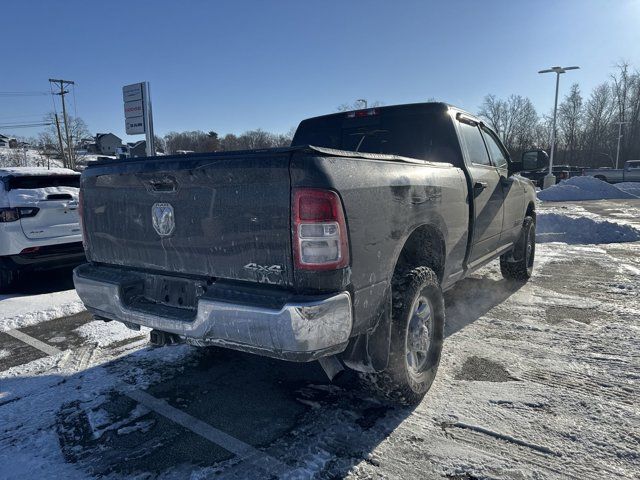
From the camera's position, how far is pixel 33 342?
4.04 m

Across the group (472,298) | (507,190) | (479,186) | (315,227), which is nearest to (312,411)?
(315,227)

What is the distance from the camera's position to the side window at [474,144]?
4046 millimetres

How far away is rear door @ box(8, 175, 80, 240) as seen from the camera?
5.58m

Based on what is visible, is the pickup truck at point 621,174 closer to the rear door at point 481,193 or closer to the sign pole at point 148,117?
the sign pole at point 148,117

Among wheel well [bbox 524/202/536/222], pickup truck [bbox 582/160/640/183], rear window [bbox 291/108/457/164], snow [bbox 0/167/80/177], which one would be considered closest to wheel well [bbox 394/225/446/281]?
rear window [bbox 291/108/457/164]

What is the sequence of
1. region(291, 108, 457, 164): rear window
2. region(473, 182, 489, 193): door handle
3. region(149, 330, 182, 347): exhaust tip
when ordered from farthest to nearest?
1. region(291, 108, 457, 164): rear window
2. region(473, 182, 489, 193): door handle
3. region(149, 330, 182, 347): exhaust tip

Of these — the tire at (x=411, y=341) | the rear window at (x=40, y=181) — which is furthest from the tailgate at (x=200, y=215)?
the rear window at (x=40, y=181)

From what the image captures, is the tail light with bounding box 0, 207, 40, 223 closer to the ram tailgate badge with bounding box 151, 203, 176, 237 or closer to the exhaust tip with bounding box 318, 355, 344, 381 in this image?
the ram tailgate badge with bounding box 151, 203, 176, 237

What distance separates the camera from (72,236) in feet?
19.5

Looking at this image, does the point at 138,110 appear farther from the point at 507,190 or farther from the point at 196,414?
the point at 196,414

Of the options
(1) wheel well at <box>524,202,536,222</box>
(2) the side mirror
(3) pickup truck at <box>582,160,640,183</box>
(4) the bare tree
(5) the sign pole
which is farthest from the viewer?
(4) the bare tree

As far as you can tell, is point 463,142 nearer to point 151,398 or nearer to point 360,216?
point 360,216

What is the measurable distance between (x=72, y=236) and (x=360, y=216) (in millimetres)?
5215

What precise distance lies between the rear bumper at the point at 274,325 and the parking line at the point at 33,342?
2.03 meters
